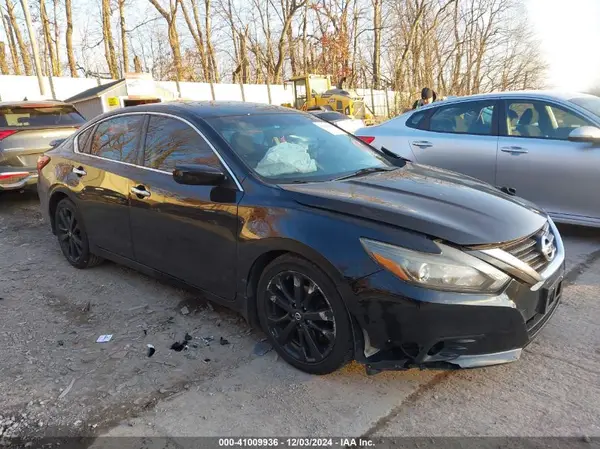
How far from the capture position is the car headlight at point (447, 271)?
2.26 metres

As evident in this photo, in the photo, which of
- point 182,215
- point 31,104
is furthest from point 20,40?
point 182,215

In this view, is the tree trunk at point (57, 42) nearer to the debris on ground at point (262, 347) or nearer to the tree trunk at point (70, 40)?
the tree trunk at point (70, 40)

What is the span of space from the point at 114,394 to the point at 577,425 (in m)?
2.42

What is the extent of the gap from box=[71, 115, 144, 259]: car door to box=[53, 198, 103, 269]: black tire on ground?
6.6 inches

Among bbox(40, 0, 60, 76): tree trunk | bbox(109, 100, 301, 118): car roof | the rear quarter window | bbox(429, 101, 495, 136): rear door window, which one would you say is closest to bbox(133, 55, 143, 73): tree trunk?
bbox(40, 0, 60, 76): tree trunk

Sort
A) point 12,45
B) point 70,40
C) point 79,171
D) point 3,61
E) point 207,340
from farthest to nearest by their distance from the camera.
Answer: point 70,40
point 12,45
point 3,61
point 79,171
point 207,340

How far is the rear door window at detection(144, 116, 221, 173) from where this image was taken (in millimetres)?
3241

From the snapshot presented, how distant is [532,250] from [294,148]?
5.61ft

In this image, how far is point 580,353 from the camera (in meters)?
2.84

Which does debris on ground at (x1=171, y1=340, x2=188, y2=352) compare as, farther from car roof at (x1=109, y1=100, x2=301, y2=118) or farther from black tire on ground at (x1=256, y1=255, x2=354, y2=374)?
car roof at (x1=109, y1=100, x2=301, y2=118)

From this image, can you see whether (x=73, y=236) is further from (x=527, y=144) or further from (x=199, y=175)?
(x=527, y=144)

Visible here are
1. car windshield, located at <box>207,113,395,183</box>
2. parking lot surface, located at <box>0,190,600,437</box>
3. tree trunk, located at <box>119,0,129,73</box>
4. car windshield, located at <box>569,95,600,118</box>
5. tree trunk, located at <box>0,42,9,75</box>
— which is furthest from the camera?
tree trunk, located at <box>119,0,129,73</box>

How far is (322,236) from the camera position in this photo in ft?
8.18

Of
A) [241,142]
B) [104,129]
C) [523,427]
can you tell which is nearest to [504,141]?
[241,142]
